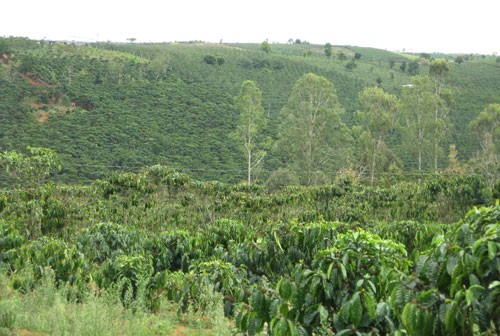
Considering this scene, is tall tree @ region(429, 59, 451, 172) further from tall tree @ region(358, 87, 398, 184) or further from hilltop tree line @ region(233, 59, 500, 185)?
tall tree @ region(358, 87, 398, 184)

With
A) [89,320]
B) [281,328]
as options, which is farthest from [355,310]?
[89,320]

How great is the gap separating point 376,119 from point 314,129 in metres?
4.56

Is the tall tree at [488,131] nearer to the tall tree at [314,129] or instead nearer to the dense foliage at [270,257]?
the tall tree at [314,129]

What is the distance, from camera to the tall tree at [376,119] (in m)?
38.6

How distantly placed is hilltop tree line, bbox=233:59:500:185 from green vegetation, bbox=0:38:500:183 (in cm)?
65

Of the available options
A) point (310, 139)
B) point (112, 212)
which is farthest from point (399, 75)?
point (112, 212)

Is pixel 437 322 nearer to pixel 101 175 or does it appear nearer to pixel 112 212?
pixel 112 212

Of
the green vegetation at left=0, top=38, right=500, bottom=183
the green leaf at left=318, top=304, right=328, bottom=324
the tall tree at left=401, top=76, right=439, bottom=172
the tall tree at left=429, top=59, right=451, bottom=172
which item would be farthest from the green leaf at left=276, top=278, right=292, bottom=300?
the tall tree at left=429, top=59, right=451, bottom=172

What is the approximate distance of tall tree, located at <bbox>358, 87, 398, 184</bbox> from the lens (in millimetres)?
38594

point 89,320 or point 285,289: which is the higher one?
point 285,289

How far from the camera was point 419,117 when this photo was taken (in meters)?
42.8

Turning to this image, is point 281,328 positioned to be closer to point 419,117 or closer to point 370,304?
point 370,304

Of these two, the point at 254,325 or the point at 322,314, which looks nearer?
the point at 322,314

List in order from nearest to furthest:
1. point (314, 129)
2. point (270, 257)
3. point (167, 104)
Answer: point (270, 257) → point (314, 129) → point (167, 104)
